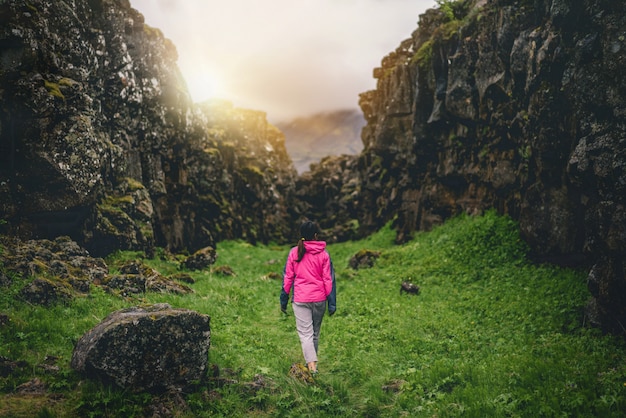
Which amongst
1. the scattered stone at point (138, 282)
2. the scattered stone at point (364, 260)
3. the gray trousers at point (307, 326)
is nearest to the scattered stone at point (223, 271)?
the scattered stone at point (138, 282)

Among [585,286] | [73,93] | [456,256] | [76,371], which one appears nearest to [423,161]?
[456,256]

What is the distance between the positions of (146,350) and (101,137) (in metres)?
17.4

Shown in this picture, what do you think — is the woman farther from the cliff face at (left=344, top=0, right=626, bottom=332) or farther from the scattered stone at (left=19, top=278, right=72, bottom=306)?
the cliff face at (left=344, top=0, right=626, bottom=332)

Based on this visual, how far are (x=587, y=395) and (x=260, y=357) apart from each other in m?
7.47

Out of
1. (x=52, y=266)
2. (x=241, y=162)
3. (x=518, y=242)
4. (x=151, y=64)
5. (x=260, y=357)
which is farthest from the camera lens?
(x=241, y=162)

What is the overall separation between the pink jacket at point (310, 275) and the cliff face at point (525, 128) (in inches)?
330

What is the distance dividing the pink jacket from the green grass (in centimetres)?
202

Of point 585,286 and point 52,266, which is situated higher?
point 52,266

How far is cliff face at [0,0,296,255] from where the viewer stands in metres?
15.5

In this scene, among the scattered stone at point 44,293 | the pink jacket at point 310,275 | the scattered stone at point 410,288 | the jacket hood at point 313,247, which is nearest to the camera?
the pink jacket at point 310,275

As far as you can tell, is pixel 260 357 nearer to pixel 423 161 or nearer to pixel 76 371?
pixel 76 371

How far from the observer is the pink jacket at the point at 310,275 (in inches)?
367

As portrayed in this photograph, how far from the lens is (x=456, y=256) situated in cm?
2245

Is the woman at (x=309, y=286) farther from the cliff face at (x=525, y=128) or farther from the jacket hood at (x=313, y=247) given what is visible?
the cliff face at (x=525, y=128)
